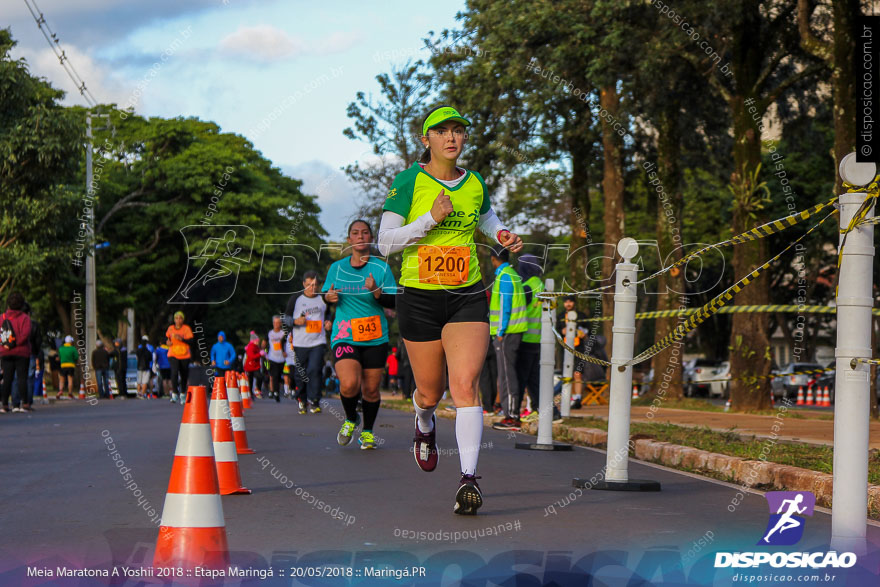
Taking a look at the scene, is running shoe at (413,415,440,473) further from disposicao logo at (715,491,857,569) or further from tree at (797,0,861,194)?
tree at (797,0,861,194)

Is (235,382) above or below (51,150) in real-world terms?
below

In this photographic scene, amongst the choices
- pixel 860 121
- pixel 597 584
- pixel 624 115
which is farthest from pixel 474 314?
pixel 624 115

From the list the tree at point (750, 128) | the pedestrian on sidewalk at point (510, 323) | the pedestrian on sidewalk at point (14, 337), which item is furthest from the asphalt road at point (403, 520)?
the tree at point (750, 128)

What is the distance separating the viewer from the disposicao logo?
16.4ft

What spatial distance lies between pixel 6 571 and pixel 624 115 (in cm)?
2237

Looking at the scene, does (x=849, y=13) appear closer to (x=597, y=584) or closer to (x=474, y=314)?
(x=474, y=314)

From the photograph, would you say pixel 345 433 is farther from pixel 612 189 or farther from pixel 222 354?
pixel 612 189

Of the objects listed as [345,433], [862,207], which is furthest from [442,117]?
[345,433]

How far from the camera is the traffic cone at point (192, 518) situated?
4.61 metres

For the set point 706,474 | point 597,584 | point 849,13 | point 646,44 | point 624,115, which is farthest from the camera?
point 624,115

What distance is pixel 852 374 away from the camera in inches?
205

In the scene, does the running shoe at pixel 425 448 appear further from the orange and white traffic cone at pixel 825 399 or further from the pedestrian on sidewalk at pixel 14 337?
the orange and white traffic cone at pixel 825 399

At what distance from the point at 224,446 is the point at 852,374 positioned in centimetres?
387

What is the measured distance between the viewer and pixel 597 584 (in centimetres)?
457
